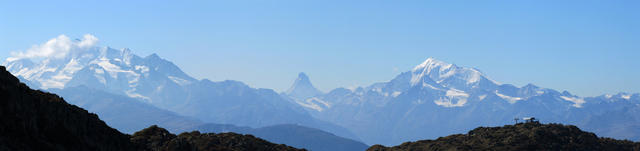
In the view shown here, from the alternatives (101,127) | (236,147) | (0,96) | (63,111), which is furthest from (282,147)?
(0,96)

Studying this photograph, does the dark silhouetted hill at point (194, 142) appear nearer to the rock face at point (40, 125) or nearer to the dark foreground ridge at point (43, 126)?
the dark foreground ridge at point (43, 126)

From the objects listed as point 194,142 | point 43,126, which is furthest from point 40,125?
point 194,142

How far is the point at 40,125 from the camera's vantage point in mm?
75438

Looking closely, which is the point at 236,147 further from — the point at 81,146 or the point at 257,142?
the point at 81,146

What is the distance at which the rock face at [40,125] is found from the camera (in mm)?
67644

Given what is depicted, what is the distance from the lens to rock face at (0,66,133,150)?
6764cm

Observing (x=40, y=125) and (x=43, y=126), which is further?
(x=43, y=126)

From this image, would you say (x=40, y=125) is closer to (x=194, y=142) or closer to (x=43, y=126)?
(x=43, y=126)

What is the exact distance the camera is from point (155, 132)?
478 ft

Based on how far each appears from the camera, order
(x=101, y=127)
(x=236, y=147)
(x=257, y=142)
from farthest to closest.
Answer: (x=257, y=142), (x=236, y=147), (x=101, y=127)

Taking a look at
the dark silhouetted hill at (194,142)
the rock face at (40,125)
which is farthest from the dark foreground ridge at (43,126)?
the dark silhouetted hill at (194,142)

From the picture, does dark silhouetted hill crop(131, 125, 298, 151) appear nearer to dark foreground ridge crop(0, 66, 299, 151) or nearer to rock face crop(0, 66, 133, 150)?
dark foreground ridge crop(0, 66, 299, 151)

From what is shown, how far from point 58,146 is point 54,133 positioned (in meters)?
4.35

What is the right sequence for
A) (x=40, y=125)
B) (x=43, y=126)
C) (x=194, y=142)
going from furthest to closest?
(x=194, y=142)
(x=43, y=126)
(x=40, y=125)
